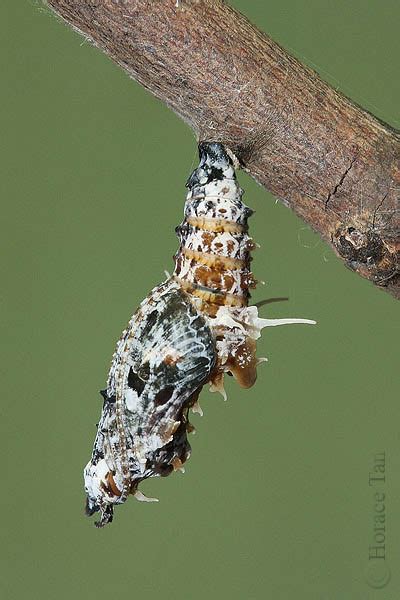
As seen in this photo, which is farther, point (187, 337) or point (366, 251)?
point (187, 337)

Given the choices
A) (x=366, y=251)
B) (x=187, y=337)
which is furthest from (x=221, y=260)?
(x=366, y=251)

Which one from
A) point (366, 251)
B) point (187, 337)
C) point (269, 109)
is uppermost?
point (269, 109)

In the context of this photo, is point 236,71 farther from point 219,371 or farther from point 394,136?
point 219,371

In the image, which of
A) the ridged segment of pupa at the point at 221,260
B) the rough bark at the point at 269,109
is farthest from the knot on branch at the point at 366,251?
the ridged segment of pupa at the point at 221,260

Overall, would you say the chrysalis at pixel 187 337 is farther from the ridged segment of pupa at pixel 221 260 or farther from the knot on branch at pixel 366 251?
the knot on branch at pixel 366 251

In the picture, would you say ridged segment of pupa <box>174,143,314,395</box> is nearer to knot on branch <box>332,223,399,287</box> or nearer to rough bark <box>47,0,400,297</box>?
rough bark <box>47,0,400,297</box>

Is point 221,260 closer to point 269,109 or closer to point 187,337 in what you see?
point 187,337

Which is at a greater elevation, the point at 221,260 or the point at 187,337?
Result: the point at 221,260

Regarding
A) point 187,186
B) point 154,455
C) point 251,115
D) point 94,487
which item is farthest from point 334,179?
point 94,487
